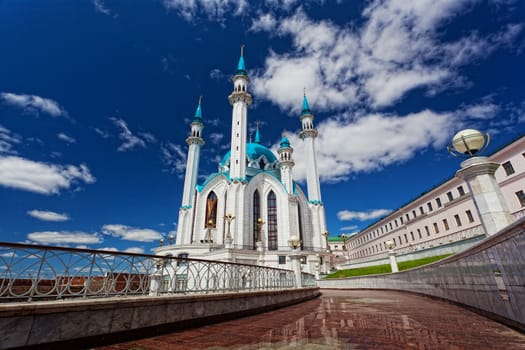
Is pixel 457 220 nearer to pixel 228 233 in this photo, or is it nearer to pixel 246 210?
pixel 246 210

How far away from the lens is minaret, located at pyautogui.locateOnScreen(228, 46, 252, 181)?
34.0m

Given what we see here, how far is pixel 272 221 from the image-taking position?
35.8 metres

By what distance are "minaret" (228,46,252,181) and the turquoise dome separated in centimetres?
988

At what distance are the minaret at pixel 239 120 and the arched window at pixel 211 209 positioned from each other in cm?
625

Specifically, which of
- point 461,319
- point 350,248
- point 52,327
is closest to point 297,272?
point 461,319

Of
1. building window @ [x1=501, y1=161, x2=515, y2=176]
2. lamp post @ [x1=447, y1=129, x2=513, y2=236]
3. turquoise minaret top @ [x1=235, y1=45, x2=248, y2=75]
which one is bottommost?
lamp post @ [x1=447, y1=129, x2=513, y2=236]

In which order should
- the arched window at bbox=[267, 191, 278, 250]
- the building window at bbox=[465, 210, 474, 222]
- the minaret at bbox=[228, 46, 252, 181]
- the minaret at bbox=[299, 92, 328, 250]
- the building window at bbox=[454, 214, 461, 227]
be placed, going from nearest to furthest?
the building window at bbox=[465, 210, 474, 222] → the building window at bbox=[454, 214, 461, 227] → the minaret at bbox=[228, 46, 252, 181] → the arched window at bbox=[267, 191, 278, 250] → the minaret at bbox=[299, 92, 328, 250]

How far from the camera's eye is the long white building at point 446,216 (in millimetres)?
20547

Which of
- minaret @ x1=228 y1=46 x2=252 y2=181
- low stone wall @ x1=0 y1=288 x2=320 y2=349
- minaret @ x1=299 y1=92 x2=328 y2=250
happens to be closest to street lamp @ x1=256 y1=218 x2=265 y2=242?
minaret @ x1=228 y1=46 x2=252 y2=181

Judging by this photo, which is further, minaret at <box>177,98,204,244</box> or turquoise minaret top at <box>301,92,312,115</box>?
turquoise minaret top at <box>301,92,312,115</box>

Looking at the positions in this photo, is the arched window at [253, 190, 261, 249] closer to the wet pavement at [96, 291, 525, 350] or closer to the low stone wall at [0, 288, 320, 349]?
the low stone wall at [0, 288, 320, 349]

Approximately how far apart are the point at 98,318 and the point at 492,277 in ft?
21.7

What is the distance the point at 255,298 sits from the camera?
6.79m

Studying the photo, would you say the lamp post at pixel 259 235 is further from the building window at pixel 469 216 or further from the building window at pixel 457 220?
the building window at pixel 469 216
